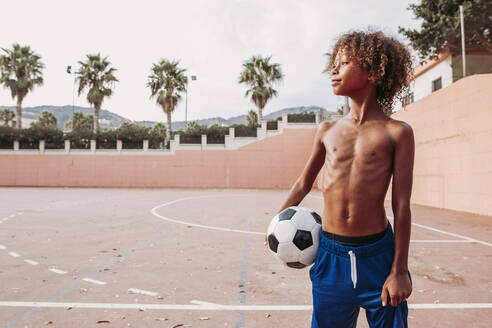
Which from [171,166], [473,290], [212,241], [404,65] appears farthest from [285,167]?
[404,65]

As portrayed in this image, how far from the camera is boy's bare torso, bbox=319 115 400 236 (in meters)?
1.58

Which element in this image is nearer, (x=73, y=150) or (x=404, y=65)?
(x=404, y=65)

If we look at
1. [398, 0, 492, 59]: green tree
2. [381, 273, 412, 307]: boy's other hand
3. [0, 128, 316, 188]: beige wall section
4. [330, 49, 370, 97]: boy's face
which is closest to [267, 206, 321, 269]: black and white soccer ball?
[381, 273, 412, 307]: boy's other hand

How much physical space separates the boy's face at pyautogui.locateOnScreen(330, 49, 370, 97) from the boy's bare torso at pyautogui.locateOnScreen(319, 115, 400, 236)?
18 cm

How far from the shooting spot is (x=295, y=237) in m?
2.04

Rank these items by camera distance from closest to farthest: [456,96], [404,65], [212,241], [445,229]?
[404,65]
[212,241]
[445,229]
[456,96]

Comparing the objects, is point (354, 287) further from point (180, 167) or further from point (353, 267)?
point (180, 167)

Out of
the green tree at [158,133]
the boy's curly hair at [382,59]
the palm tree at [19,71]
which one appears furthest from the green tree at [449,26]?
the palm tree at [19,71]

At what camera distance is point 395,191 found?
60.9 inches

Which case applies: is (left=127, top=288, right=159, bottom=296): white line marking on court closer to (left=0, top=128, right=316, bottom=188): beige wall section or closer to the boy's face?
the boy's face

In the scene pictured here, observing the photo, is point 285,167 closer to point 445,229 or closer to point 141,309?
point 445,229

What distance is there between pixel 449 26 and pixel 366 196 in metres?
A: 21.0

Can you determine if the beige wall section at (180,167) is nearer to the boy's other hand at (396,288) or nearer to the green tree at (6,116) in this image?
the boy's other hand at (396,288)

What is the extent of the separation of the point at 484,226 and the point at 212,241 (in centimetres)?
725
